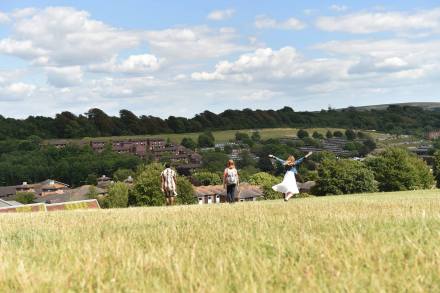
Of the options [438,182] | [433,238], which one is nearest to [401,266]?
[433,238]

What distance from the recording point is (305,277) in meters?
5.05

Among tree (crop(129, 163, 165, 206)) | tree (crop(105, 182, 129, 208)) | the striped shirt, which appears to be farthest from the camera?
tree (crop(105, 182, 129, 208))

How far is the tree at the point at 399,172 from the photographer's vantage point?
4065 inches

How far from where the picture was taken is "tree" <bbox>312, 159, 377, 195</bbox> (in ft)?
335

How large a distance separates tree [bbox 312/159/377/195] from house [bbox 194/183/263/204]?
4016 centimetres

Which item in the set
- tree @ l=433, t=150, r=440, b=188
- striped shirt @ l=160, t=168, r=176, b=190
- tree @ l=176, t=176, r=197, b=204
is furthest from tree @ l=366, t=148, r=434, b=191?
striped shirt @ l=160, t=168, r=176, b=190

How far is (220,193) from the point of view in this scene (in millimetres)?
166375

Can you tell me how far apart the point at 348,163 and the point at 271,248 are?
345 feet

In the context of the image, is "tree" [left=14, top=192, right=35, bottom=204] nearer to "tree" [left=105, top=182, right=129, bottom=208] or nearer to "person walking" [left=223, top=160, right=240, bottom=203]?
"tree" [left=105, top=182, right=129, bottom=208]

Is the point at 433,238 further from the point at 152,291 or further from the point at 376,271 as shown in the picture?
the point at 152,291

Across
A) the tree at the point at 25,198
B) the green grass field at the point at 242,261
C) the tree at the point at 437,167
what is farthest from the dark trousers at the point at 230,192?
the tree at the point at 25,198

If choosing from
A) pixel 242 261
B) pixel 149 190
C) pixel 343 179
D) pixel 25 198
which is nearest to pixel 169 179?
pixel 242 261

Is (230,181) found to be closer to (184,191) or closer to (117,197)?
(184,191)

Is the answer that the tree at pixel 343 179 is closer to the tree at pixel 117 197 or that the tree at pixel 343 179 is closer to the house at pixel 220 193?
the tree at pixel 117 197
